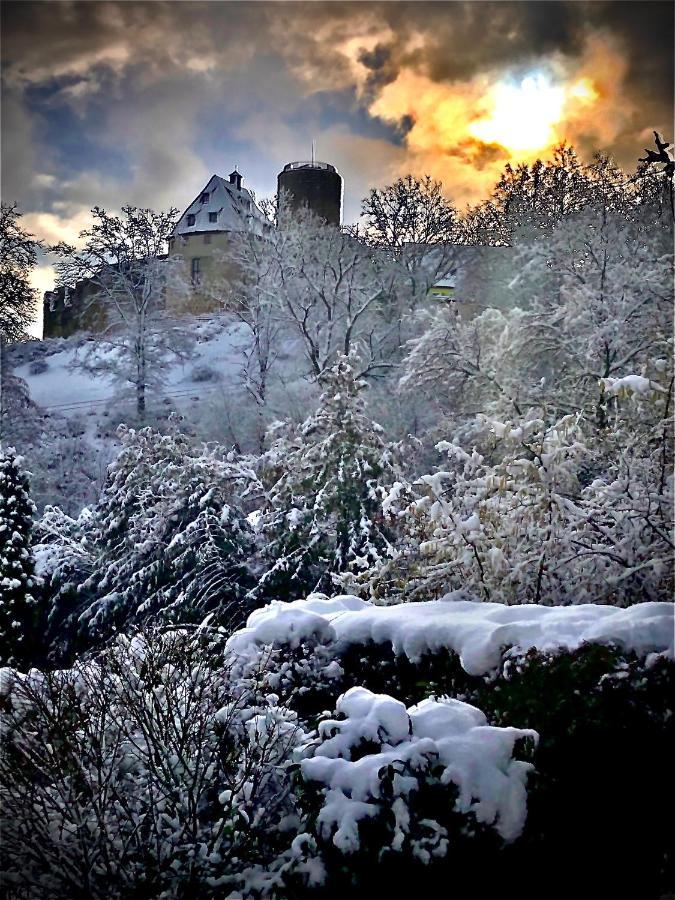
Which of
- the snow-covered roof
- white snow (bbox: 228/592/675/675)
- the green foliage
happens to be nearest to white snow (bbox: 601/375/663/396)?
white snow (bbox: 228/592/675/675)

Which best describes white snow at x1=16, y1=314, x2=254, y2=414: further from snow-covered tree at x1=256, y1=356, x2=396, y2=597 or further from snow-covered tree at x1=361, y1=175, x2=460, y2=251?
snow-covered tree at x1=256, y1=356, x2=396, y2=597

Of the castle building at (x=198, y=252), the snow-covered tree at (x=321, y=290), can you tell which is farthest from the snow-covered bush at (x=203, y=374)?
the castle building at (x=198, y=252)

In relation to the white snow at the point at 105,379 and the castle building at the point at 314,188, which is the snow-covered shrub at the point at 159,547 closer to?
the white snow at the point at 105,379

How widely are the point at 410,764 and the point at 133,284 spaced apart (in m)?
25.6

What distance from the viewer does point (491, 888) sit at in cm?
315

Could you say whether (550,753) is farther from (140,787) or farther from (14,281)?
(14,281)

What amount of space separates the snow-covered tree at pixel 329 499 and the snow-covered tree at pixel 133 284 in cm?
1511

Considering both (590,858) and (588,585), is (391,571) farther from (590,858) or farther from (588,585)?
(590,858)

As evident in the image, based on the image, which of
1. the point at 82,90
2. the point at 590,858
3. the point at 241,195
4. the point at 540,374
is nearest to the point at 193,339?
the point at 241,195

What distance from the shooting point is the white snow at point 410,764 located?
313cm

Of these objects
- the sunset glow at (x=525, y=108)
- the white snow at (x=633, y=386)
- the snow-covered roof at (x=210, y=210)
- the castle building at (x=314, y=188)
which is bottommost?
the white snow at (x=633, y=386)

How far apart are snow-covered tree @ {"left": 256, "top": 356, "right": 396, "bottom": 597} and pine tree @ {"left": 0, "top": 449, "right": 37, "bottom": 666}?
4021 mm

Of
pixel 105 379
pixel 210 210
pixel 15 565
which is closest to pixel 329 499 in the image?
pixel 15 565

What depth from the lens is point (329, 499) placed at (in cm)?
983
